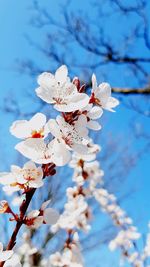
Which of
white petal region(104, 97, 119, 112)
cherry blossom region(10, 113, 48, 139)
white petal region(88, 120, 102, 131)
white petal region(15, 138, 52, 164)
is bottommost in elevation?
white petal region(15, 138, 52, 164)

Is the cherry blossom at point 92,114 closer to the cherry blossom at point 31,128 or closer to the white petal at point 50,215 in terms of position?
the cherry blossom at point 31,128

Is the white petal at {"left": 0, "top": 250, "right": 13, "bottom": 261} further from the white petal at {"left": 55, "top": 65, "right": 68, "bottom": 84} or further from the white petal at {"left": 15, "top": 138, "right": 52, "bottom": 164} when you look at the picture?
the white petal at {"left": 55, "top": 65, "right": 68, "bottom": 84}

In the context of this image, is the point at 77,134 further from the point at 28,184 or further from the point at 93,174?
the point at 93,174

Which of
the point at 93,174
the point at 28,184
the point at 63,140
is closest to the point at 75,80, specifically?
the point at 63,140

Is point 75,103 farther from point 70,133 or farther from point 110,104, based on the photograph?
point 110,104

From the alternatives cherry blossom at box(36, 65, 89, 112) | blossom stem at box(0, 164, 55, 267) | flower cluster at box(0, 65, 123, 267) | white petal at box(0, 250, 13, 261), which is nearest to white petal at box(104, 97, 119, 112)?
flower cluster at box(0, 65, 123, 267)

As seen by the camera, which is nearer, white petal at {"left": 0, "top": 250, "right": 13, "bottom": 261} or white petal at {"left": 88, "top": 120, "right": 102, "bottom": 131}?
white petal at {"left": 0, "top": 250, "right": 13, "bottom": 261}
